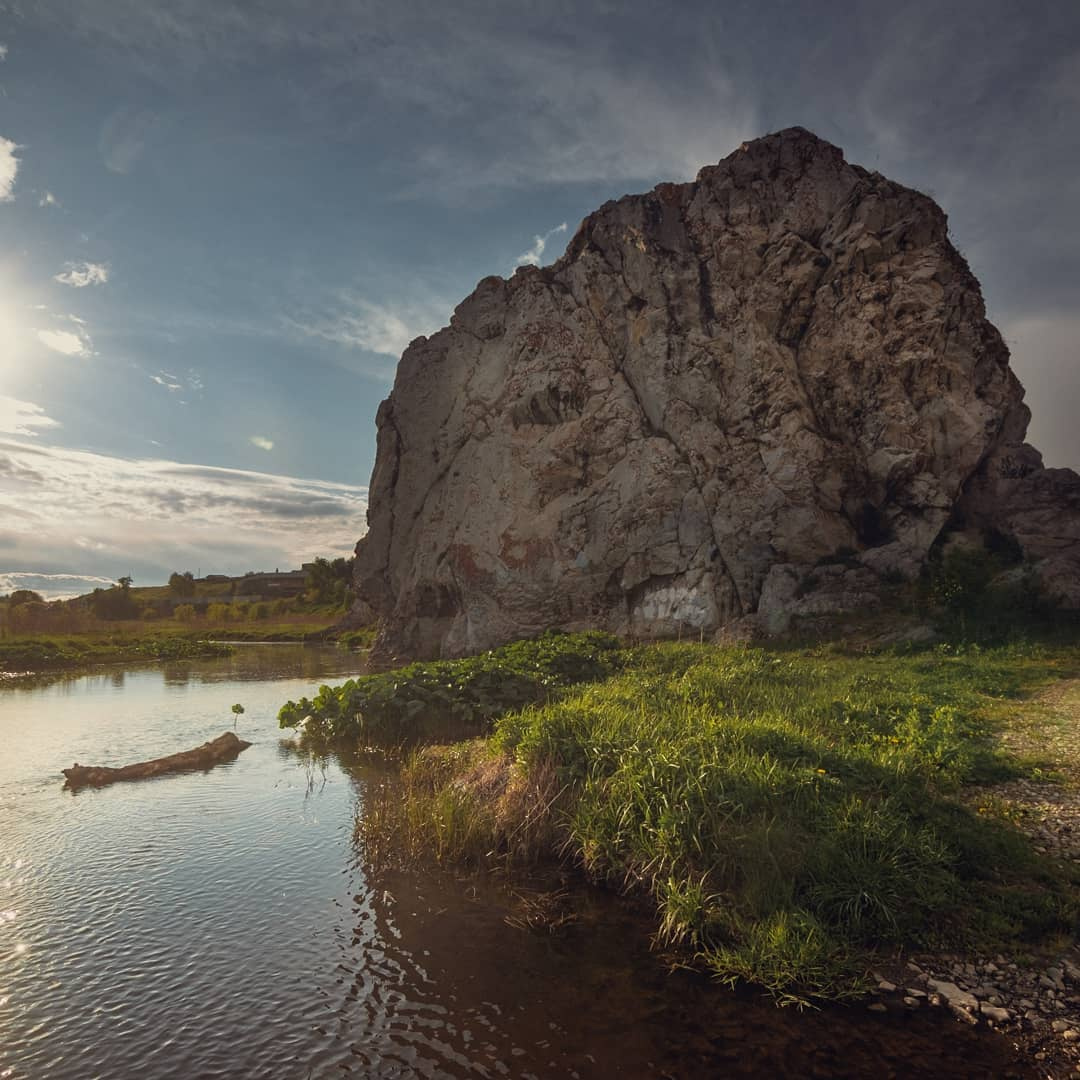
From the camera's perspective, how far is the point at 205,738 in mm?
18656

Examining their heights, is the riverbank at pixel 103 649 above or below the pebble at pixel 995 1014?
below

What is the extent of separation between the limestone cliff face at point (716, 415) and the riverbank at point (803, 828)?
1256 cm

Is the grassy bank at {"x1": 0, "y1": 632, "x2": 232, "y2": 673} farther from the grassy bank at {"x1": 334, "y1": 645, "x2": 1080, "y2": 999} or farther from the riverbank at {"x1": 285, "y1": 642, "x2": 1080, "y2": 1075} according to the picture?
the riverbank at {"x1": 285, "y1": 642, "x2": 1080, "y2": 1075}

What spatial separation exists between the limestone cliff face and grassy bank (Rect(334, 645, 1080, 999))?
12316 mm

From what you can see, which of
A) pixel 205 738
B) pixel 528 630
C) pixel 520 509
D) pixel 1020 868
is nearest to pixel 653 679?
pixel 1020 868

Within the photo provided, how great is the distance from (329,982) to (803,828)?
16.7 feet

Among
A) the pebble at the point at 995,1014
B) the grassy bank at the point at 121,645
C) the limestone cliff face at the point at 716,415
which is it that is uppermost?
the limestone cliff face at the point at 716,415

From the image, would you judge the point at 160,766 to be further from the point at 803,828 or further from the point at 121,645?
the point at 121,645

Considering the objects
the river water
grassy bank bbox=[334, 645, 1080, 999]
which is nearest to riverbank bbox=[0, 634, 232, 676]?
the river water

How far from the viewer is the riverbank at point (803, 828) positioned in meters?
6.32

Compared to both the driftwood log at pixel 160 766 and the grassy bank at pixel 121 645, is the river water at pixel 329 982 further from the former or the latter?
the grassy bank at pixel 121 645

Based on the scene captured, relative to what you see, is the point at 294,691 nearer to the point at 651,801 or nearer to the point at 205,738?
the point at 205,738

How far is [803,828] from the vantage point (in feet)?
25.8

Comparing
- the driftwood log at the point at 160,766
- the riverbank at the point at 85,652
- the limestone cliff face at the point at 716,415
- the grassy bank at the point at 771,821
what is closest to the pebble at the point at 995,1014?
the grassy bank at the point at 771,821
